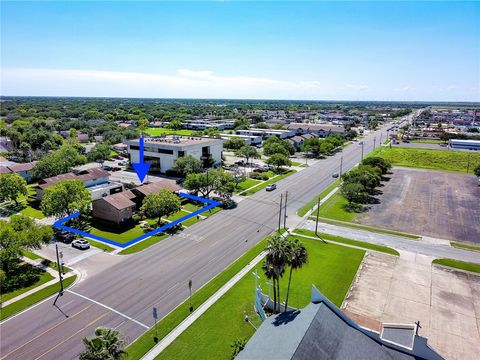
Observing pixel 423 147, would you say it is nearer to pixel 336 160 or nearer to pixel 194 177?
pixel 336 160

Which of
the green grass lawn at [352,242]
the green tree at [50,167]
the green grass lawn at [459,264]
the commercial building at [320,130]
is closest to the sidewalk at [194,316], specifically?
the green grass lawn at [352,242]

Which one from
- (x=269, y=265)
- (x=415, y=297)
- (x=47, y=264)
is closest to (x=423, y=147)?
(x=415, y=297)

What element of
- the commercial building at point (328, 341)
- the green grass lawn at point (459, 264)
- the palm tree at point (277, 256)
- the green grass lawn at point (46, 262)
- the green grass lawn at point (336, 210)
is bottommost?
the green grass lawn at point (46, 262)

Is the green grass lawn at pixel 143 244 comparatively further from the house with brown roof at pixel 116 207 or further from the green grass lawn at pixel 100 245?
the house with brown roof at pixel 116 207

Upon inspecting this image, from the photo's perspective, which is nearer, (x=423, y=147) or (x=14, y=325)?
(x=14, y=325)

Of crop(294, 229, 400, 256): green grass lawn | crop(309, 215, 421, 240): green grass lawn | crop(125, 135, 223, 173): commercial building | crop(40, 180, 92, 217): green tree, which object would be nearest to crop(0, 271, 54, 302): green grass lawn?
crop(40, 180, 92, 217): green tree

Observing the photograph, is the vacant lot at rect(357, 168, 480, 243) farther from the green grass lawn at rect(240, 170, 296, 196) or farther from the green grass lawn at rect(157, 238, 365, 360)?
the green grass lawn at rect(240, 170, 296, 196)
